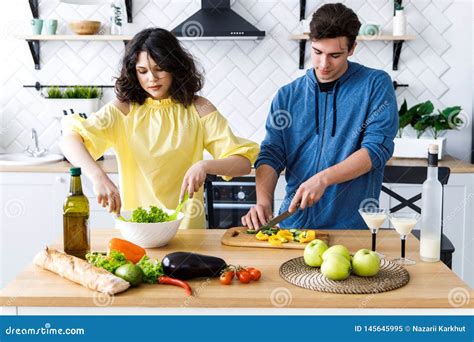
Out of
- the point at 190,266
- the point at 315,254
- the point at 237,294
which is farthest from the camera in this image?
the point at 315,254

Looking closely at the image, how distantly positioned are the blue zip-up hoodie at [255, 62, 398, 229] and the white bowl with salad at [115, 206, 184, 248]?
0.57 m

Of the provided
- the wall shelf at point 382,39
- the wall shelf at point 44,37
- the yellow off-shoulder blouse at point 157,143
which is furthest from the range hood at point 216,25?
the yellow off-shoulder blouse at point 157,143

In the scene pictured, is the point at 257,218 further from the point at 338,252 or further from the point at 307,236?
the point at 338,252

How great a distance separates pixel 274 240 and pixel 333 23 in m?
0.80

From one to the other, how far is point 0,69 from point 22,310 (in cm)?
312

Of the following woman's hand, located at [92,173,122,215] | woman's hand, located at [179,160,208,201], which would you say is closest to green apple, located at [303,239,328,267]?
woman's hand, located at [179,160,208,201]

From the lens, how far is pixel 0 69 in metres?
4.41

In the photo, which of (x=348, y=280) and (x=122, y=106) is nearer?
(x=348, y=280)

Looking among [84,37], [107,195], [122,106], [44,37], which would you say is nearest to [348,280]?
[107,195]

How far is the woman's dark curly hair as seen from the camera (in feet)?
7.52

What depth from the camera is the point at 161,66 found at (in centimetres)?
230

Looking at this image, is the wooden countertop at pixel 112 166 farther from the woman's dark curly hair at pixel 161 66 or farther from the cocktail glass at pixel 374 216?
the cocktail glass at pixel 374 216
